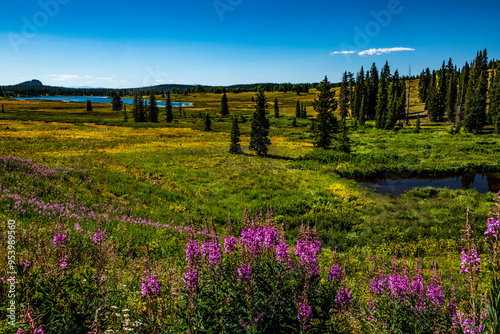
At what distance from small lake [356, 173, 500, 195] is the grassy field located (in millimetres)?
1828

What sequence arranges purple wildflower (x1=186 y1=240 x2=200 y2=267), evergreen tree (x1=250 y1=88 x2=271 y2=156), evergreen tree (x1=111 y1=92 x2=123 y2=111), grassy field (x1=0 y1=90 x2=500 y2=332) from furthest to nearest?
1. evergreen tree (x1=111 y1=92 x2=123 y2=111)
2. evergreen tree (x1=250 y1=88 x2=271 y2=156)
3. grassy field (x1=0 y1=90 x2=500 y2=332)
4. purple wildflower (x1=186 y1=240 x2=200 y2=267)

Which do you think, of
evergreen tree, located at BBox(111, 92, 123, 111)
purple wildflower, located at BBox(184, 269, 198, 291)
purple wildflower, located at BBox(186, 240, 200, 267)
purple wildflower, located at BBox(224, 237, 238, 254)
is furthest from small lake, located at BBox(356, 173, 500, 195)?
evergreen tree, located at BBox(111, 92, 123, 111)

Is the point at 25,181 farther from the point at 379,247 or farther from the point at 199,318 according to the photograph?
the point at 379,247

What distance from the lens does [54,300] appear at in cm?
386

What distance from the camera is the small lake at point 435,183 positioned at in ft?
95.6

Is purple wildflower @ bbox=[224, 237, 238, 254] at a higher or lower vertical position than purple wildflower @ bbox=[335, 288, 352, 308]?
higher

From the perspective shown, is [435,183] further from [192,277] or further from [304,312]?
[192,277]

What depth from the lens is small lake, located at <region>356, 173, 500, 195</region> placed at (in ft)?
95.6

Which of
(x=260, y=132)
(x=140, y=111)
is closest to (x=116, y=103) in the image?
(x=140, y=111)

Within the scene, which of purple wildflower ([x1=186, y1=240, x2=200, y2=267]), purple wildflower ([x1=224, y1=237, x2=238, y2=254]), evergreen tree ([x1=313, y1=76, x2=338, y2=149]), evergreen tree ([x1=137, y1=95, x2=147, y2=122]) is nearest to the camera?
purple wildflower ([x1=186, y1=240, x2=200, y2=267])

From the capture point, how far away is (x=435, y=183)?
3167 cm

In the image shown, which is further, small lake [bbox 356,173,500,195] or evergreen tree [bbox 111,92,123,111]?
evergreen tree [bbox 111,92,123,111]

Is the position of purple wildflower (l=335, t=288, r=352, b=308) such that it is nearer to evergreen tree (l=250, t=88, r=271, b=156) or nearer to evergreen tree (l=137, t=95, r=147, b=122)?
evergreen tree (l=250, t=88, r=271, b=156)

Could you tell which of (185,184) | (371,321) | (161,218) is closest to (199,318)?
(371,321)
